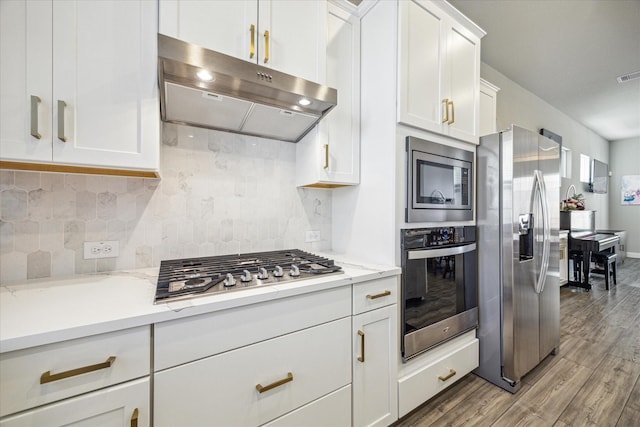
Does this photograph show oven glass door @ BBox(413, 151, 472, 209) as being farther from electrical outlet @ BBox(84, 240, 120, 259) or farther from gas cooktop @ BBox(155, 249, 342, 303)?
electrical outlet @ BBox(84, 240, 120, 259)

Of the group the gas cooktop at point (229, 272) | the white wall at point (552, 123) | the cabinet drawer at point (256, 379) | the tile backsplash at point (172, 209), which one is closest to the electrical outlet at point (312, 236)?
the tile backsplash at point (172, 209)

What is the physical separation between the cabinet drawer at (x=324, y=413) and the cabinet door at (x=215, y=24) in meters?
1.60

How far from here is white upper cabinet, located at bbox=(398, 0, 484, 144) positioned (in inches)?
61.6

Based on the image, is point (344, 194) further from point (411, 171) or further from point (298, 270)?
point (298, 270)

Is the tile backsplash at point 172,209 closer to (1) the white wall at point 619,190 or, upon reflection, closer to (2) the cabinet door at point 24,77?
(2) the cabinet door at point 24,77

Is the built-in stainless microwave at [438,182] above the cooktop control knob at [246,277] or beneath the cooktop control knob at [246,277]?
above

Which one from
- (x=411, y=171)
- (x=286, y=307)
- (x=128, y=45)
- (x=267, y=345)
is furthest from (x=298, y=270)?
(x=128, y=45)

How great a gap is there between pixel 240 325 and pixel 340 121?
4.19 ft

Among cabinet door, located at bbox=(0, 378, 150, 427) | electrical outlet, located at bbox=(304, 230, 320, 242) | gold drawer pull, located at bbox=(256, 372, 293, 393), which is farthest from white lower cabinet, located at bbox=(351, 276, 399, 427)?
cabinet door, located at bbox=(0, 378, 150, 427)

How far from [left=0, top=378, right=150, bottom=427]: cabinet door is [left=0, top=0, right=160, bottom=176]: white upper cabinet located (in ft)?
2.59

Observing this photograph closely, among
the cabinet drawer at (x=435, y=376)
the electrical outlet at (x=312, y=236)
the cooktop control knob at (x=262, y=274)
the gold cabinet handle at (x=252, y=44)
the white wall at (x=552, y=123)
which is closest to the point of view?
the cooktop control knob at (x=262, y=274)

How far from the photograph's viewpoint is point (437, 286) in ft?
5.60

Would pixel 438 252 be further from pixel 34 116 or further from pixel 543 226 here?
pixel 34 116

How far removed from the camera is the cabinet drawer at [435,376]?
1540 mm
